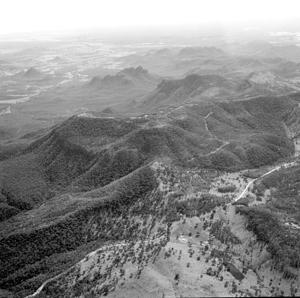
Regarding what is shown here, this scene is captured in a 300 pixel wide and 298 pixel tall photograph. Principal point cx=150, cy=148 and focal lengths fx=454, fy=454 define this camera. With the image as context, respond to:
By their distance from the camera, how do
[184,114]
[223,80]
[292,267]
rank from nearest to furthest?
[292,267] < [184,114] < [223,80]

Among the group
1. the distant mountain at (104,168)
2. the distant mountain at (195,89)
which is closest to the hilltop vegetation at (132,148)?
the distant mountain at (104,168)

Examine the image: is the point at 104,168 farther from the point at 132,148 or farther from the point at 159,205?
the point at 159,205

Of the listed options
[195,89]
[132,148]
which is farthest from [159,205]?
[195,89]

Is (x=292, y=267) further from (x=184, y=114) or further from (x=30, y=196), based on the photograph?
(x=184, y=114)

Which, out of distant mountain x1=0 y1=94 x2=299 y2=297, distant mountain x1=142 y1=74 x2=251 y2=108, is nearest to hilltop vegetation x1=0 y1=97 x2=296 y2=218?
distant mountain x1=0 y1=94 x2=299 y2=297

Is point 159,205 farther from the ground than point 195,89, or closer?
closer

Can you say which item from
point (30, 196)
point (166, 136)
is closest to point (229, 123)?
point (166, 136)

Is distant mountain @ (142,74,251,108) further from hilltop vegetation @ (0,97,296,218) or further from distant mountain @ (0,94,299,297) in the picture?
hilltop vegetation @ (0,97,296,218)

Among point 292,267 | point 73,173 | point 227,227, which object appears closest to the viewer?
point 292,267

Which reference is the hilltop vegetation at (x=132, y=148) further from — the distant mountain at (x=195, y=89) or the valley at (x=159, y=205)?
the distant mountain at (x=195, y=89)

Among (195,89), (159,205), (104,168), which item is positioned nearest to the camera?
(159,205)

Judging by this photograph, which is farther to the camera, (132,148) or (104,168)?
(132,148)
